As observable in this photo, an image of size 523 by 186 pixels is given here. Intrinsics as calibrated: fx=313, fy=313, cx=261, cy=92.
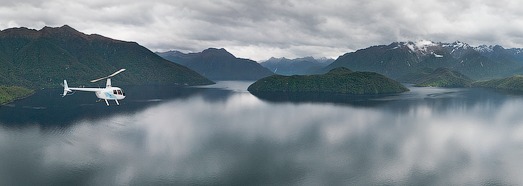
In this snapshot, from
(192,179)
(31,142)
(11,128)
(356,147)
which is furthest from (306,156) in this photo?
(11,128)

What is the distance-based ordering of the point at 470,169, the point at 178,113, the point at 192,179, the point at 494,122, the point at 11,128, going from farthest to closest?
the point at 178,113 → the point at 494,122 → the point at 11,128 → the point at 470,169 → the point at 192,179

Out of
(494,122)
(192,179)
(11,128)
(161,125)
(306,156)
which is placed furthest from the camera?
(494,122)

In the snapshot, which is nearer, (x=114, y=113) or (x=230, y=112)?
(x=114, y=113)

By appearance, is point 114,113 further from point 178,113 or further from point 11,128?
point 11,128

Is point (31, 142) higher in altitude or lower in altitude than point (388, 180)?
higher

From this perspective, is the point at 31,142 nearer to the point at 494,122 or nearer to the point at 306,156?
the point at 306,156

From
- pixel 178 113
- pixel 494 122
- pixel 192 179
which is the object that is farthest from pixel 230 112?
pixel 494 122
